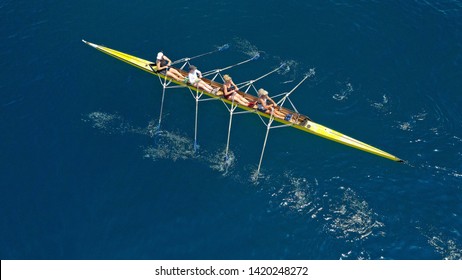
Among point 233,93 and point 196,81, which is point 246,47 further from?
point 233,93

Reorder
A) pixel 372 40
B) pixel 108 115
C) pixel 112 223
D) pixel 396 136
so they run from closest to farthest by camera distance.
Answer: pixel 112 223
pixel 396 136
pixel 108 115
pixel 372 40

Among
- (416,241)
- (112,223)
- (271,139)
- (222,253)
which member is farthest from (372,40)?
(112,223)

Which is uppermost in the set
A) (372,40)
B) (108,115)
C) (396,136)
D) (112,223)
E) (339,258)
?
(372,40)

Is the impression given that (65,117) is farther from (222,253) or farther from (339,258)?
(339,258)

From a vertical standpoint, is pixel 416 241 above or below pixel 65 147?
below

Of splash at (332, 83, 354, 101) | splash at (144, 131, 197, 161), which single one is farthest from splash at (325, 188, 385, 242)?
splash at (144, 131, 197, 161)

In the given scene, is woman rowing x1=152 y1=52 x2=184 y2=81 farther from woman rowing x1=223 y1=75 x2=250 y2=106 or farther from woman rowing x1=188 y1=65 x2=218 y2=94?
woman rowing x1=223 y1=75 x2=250 y2=106
